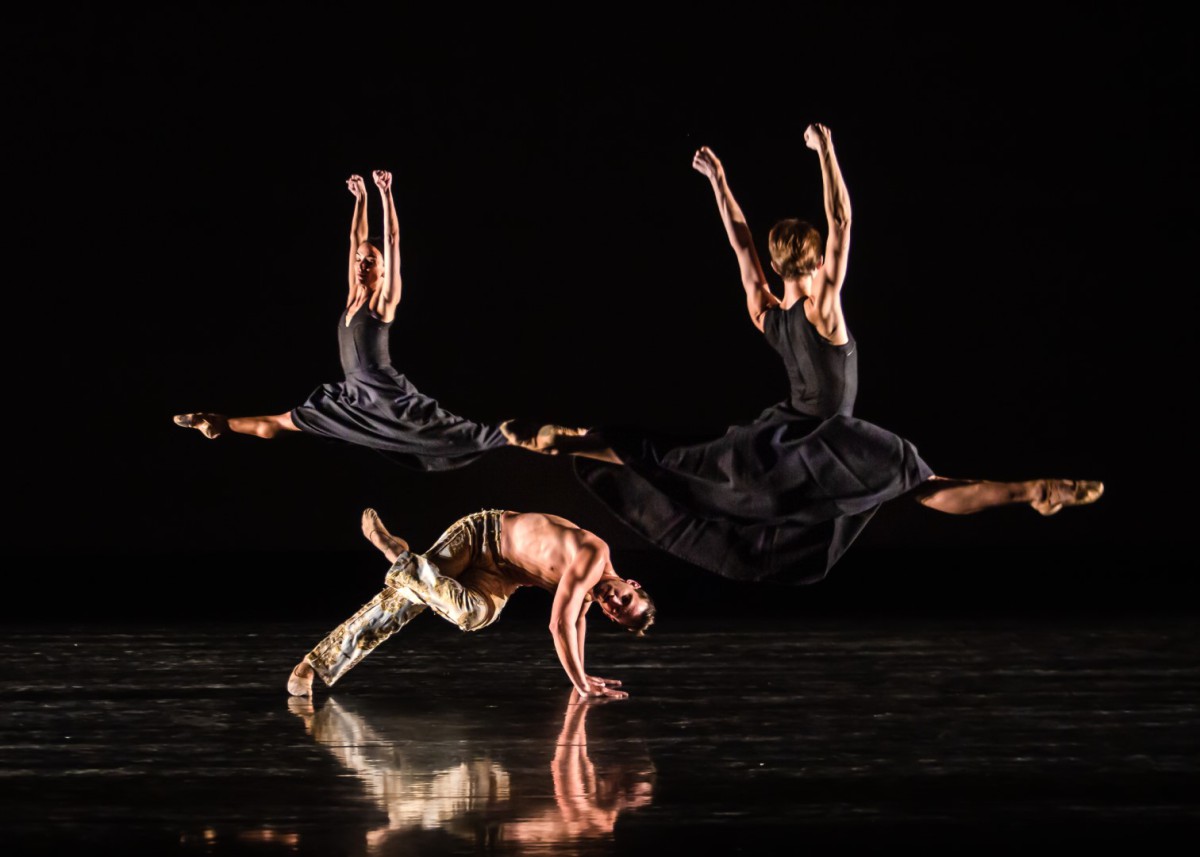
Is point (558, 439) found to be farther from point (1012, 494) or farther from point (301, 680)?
point (1012, 494)

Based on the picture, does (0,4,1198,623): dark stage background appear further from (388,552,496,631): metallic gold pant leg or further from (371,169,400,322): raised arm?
(388,552,496,631): metallic gold pant leg

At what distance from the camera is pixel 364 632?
4.70 metres

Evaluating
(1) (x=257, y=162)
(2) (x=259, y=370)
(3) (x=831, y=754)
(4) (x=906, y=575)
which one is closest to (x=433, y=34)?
(1) (x=257, y=162)

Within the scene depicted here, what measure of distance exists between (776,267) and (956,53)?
3.89 metres

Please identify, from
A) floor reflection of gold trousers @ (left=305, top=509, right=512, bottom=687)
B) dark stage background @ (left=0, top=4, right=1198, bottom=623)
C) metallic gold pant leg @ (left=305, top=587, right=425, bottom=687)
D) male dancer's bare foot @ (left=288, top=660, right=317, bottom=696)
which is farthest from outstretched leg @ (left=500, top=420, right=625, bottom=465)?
dark stage background @ (left=0, top=4, right=1198, bottom=623)

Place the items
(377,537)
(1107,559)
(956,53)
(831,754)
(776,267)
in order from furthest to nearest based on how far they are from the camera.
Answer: (1107,559)
(956,53)
(377,537)
(776,267)
(831,754)

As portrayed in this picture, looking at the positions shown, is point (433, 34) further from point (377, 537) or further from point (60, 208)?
point (377, 537)

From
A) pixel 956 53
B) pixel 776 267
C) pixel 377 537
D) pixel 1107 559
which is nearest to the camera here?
pixel 776 267

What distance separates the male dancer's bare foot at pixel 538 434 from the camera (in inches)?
170

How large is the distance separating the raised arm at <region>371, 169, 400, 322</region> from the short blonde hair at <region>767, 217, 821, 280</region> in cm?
178

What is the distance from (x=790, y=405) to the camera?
14.6 ft

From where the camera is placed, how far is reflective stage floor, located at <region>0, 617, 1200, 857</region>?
3.10 m

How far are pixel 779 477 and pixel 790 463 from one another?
5 centimetres

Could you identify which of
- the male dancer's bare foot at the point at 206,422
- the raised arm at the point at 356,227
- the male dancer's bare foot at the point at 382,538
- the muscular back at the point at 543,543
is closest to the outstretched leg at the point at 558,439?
the muscular back at the point at 543,543
